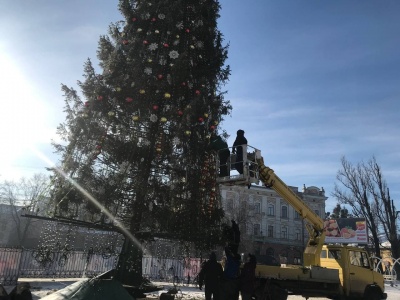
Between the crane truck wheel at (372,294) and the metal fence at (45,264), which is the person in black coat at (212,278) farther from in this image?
the crane truck wheel at (372,294)

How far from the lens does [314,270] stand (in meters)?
11.1

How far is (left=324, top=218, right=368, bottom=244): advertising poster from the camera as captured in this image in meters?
35.8

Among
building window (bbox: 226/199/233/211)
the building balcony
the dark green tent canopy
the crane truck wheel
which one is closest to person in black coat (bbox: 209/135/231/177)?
the dark green tent canopy

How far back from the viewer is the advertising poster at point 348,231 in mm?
35812

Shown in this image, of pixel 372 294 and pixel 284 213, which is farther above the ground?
pixel 284 213

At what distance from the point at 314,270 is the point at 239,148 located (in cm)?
529

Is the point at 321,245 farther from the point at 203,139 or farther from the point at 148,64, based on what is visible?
the point at 148,64

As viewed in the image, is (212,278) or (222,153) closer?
(212,278)

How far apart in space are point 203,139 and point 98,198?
3.87 m

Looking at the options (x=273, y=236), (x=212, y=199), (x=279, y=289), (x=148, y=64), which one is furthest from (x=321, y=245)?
(x=273, y=236)

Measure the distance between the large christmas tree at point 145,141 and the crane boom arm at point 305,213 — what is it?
7.45 ft

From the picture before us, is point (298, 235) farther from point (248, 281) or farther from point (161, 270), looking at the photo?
point (248, 281)

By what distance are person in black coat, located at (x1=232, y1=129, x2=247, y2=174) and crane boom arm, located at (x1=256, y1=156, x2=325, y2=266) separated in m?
1.45

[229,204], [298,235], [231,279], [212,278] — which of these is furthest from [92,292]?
[298,235]
